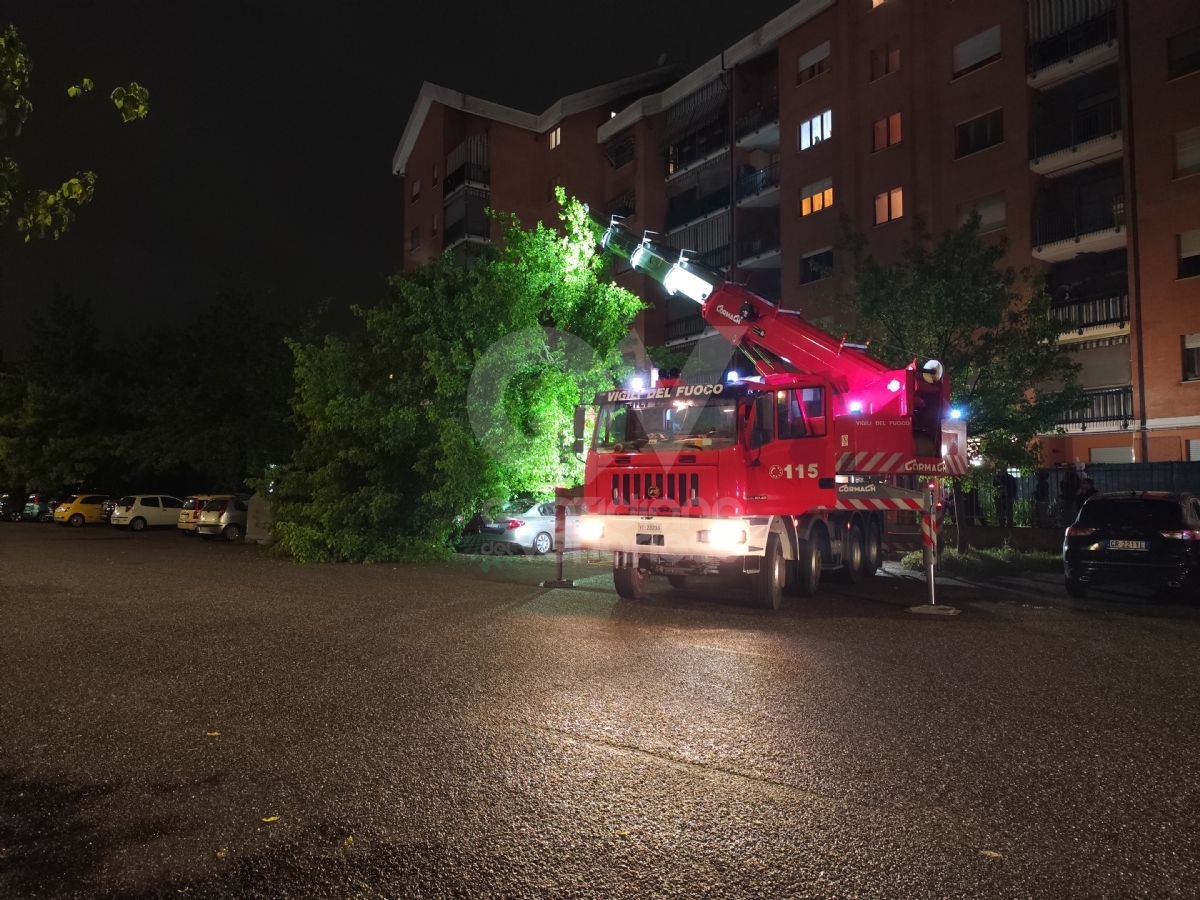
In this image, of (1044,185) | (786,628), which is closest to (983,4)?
(1044,185)

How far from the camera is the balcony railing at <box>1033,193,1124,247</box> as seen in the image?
26.6m

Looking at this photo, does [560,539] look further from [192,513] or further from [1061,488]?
[192,513]

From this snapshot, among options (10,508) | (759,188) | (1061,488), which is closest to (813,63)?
(759,188)

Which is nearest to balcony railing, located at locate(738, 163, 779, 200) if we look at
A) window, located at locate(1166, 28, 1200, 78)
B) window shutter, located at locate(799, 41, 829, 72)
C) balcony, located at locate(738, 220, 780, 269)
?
balcony, located at locate(738, 220, 780, 269)

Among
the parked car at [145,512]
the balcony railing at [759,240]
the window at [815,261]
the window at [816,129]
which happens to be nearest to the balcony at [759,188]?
the balcony railing at [759,240]

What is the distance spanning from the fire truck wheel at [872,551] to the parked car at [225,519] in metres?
20.6

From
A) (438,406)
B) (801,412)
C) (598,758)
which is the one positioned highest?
(438,406)

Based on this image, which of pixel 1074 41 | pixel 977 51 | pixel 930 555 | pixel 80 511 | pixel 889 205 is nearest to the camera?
pixel 930 555

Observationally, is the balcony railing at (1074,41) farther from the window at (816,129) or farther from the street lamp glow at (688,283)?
the street lamp glow at (688,283)

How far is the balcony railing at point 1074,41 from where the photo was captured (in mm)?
25953

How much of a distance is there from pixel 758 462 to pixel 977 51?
942 inches

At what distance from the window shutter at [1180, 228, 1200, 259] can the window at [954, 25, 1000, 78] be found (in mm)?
8477

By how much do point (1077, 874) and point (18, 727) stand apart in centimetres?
650

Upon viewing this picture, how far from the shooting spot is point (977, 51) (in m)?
29.0
